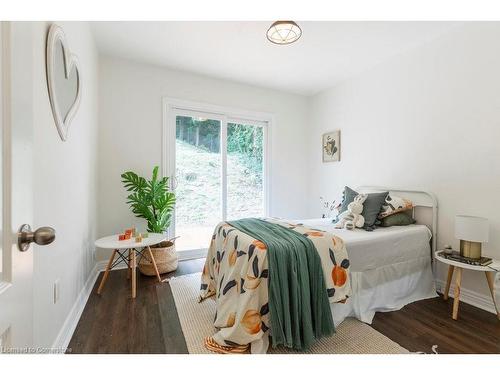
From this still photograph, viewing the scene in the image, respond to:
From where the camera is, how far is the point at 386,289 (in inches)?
82.7

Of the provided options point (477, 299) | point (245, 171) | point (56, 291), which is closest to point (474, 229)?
point (477, 299)

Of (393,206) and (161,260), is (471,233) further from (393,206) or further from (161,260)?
(161,260)

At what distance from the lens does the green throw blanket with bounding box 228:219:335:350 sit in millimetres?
1470

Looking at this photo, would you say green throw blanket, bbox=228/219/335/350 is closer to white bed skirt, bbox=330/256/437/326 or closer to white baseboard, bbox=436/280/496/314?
white bed skirt, bbox=330/256/437/326

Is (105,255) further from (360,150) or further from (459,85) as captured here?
(459,85)

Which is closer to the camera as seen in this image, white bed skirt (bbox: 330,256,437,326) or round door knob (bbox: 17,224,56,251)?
round door knob (bbox: 17,224,56,251)

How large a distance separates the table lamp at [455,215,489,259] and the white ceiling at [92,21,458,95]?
1777mm

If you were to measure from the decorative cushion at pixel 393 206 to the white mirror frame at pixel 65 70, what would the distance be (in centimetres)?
274

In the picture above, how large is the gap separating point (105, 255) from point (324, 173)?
324cm

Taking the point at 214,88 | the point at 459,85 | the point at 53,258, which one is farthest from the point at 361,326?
the point at 214,88

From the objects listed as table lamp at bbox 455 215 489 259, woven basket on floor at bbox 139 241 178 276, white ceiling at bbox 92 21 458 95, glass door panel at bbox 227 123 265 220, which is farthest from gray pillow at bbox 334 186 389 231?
woven basket on floor at bbox 139 241 178 276

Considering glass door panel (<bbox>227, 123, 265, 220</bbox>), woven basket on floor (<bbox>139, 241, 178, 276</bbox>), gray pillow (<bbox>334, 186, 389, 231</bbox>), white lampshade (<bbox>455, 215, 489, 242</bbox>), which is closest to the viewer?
white lampshade (<bbox>455, 215, 489, 242</bbox>)

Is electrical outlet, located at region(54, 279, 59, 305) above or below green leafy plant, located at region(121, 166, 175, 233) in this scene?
below

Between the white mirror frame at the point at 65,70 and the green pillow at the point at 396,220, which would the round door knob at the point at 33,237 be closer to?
the white mirror frame at the point at 65,70
